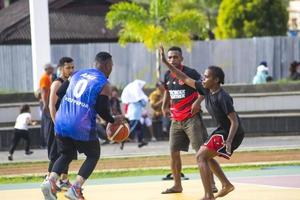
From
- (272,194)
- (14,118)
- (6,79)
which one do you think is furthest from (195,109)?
(6,79)

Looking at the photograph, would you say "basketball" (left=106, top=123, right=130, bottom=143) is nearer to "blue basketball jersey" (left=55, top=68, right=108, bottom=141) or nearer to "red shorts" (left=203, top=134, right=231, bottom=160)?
"blue basketball jersey" (left=55, top=68, right=108, bottom=141)

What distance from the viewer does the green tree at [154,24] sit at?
2966 cm

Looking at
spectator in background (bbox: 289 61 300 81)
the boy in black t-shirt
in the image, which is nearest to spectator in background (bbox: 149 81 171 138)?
spectator in background (bbox: 289 61 300 81)

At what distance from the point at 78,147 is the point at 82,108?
548mm

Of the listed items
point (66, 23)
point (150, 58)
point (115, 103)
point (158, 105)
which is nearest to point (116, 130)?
point (115, 103)

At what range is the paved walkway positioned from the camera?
69.1 feet

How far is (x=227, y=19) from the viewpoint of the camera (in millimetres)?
38688

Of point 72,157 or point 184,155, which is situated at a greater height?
point 72,157

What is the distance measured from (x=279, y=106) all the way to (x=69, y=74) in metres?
12.5

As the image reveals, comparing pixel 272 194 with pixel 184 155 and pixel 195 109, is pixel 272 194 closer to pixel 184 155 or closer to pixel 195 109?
pixel 195 109

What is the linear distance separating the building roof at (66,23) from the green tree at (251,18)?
5192mm

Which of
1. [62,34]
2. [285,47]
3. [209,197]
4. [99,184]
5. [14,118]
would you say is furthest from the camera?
[62,34]

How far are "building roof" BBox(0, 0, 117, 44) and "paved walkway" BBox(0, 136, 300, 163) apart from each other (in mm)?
9926

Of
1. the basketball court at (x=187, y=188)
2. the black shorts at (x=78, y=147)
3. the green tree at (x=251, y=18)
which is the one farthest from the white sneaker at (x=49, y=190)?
the green tree at (x=251, y=18)
